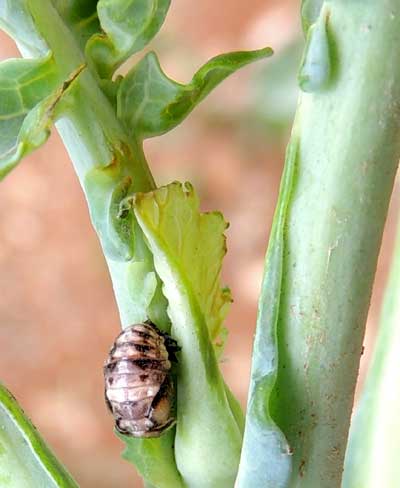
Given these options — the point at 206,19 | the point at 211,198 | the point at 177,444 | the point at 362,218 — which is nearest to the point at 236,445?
the point at 177,444

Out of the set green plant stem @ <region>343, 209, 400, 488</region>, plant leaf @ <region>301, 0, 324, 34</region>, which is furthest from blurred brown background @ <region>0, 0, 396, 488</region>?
A: plant leaf @ <region>301, 0, 324, 34</region>

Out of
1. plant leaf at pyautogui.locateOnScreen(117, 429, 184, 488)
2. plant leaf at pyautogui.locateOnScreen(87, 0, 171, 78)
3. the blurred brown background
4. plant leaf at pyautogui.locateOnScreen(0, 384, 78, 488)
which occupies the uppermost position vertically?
plant leaf at pyautogui.locateOnScreen(87, 0, 171, 78)

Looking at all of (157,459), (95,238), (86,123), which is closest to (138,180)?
(86,123)

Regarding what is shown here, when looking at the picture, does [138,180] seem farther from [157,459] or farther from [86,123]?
[157,459]

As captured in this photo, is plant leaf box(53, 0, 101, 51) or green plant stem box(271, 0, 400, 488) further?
plant leaf box(53, 0, 101, 51)

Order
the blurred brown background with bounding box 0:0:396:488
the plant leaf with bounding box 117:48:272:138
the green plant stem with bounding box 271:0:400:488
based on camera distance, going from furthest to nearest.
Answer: the blurred brown background with bounding box 0:0:396:488 < the plant leaf with bounding box 117:48:272:138 < the green plant stem with bounding box 271:0:400:488

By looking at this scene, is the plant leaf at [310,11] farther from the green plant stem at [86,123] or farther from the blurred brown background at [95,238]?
the blurred brown background at [95,238]

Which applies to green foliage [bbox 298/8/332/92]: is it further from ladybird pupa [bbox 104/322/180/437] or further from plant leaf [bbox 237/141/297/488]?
ladybird pupa [bbox 104/322/180/437]

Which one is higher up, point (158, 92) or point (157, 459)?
point (158, 92)
